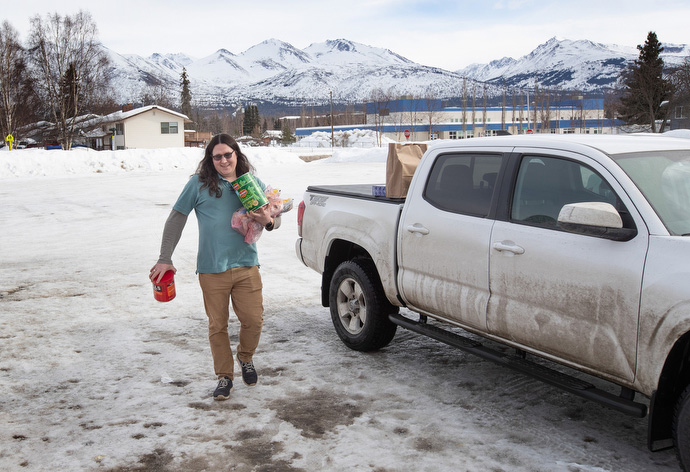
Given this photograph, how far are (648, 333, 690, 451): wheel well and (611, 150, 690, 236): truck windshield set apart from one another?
24.7 inches

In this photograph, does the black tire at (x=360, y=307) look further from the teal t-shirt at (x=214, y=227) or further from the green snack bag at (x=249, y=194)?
the green snack bag at (x=249, y=194)

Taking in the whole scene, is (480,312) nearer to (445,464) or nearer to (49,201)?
(445,464)

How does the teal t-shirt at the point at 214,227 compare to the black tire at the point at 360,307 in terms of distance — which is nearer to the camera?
the teal t-shirt at the point at 214,227

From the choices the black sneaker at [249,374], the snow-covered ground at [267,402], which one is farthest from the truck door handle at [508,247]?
the black sneaker at [249,374]

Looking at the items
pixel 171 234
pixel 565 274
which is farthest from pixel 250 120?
pixel 565 274

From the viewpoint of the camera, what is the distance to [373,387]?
499 cm

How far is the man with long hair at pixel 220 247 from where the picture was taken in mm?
4719

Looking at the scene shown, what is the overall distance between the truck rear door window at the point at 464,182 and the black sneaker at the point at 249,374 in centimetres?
188

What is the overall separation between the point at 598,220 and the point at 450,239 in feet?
4.41

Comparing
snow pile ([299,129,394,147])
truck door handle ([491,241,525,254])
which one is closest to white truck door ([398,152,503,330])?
truck door handle ([491,241,525,254])

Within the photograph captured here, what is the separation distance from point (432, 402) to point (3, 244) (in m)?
9.61

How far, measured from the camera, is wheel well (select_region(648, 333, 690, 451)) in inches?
131

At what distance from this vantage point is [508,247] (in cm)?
413

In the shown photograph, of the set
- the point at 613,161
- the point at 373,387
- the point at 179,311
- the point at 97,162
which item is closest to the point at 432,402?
the point at 373,387
